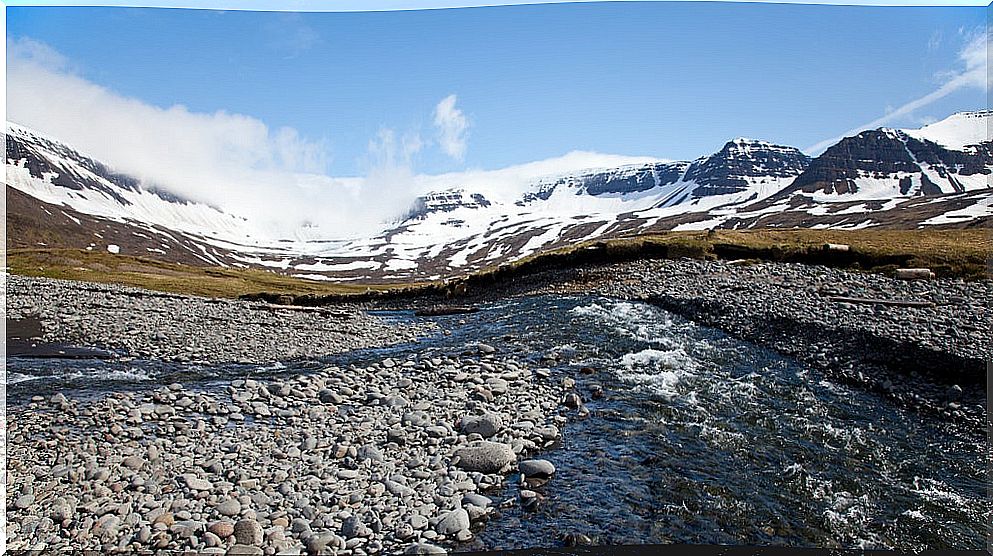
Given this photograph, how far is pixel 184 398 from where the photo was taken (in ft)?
17.2

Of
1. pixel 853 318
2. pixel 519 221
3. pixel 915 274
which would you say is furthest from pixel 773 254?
pixel 519 221

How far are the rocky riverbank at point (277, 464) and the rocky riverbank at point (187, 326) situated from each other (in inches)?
134

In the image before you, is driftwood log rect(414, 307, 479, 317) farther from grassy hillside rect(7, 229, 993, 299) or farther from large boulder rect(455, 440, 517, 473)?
large boulder rect(455, 440, 517, 473)

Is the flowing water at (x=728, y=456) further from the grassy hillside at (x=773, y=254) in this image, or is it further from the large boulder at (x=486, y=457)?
→ the grassy hillside at (x=773, y=254)

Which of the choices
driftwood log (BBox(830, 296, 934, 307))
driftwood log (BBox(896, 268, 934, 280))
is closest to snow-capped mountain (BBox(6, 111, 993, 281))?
driftwood log (BBox(896, 268, 934, 280))

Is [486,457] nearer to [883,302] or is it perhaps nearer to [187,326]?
[883,302]

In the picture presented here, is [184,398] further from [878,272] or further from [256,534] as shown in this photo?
[878,272]

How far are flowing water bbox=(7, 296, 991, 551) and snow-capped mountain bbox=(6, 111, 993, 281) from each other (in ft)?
158

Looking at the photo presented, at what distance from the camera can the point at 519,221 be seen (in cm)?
12231

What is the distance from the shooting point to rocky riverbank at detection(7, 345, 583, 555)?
2908 millimetres

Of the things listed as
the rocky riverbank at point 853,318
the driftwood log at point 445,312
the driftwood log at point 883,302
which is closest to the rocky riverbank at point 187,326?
the driftwood log at point 445,312

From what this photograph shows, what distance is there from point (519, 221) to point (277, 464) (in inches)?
4700

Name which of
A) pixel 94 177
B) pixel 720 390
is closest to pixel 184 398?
pixel 720 390

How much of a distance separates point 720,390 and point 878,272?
29.7 ft
